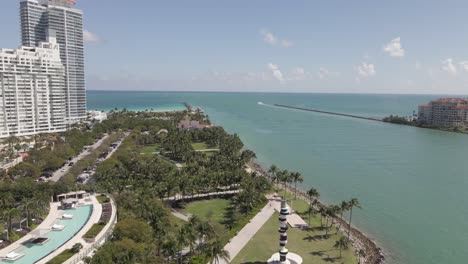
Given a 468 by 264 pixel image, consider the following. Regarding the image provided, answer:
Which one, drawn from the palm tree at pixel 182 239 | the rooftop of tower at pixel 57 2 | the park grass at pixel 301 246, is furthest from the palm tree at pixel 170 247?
the rooftop of tower at pixel 57 2

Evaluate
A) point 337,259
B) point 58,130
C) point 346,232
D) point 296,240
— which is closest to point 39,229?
point 296,240

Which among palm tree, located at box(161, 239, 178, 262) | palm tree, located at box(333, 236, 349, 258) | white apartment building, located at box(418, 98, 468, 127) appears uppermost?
white apartment building, located at box(418, 98, 468, 127)

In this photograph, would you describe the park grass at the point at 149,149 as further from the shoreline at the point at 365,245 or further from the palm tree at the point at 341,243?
the palm tree at the point at 341,243

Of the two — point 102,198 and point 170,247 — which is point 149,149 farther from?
point 170,247

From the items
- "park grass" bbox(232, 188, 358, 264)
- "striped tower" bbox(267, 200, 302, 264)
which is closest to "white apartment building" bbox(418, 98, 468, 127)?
"park grass" bbox(232, 188, 358, 264)

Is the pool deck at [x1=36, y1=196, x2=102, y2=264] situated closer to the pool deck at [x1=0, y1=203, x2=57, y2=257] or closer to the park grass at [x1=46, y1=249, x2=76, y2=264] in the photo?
the park grass at [x1=46, y1=249, x2=76, y2=264]

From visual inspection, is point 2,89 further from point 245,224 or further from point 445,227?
point 445,227

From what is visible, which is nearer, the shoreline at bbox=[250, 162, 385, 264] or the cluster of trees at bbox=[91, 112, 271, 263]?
the cluster of trees at bbox=[91, 112, 271, 263]

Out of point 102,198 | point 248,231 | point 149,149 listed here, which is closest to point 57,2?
point 149,149
